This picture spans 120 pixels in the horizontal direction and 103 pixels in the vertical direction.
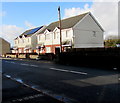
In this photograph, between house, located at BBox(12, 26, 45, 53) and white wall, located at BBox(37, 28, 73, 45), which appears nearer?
white wall, located at BBox(37, 28, 73, 45)

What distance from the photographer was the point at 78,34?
3102 centimetres

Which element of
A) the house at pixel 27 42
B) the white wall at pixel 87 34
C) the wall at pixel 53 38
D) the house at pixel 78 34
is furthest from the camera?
the house at pixel 27 42

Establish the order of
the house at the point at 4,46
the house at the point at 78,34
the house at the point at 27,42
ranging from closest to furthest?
1. the house at the point at 78,34
2. the house at the point at 27,42
3. the house at the point at 4,46

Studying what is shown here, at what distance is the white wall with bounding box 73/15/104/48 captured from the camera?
30.8 m

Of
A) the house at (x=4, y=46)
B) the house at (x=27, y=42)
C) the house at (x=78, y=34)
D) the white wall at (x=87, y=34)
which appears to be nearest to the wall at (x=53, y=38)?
the house at (x=78, y=34)

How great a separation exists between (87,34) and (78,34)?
121 inches

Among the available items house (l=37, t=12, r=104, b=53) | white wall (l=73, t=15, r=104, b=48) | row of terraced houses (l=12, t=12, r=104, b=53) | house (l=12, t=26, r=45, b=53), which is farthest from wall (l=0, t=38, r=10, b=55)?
white wall (l=73, t=15, r=104, b=48)

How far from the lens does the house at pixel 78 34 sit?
3031 cm

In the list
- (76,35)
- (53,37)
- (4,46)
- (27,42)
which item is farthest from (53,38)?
(4,46)

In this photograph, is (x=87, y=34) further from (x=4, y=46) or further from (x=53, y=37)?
(x=4, y=46)

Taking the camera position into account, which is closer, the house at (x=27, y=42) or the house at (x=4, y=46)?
the house at (x=27, y=42)

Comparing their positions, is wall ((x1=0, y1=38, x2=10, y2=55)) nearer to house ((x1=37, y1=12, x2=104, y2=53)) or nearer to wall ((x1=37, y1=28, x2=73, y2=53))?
wall ((x1=37, y1=28, x2=73, y2=53))

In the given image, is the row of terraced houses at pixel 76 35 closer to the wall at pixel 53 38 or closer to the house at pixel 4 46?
the wall at pixel 53 38

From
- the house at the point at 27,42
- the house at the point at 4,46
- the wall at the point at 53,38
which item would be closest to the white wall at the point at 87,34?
the wall at the point at 53,38
